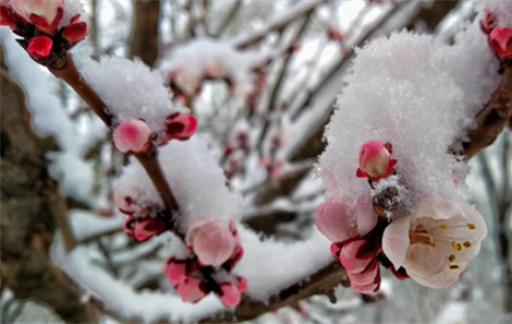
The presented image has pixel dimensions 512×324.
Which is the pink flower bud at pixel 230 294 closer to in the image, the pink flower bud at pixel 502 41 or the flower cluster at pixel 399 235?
the flower cluster at pixel 399 235

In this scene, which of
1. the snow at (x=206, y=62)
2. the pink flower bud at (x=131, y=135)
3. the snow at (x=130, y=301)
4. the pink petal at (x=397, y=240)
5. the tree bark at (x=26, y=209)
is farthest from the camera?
the snow at (x=206, y=62)

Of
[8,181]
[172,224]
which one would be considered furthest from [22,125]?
[172,224]

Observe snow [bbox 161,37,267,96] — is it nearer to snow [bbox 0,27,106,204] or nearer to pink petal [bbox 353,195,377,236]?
snow [bbox 0,27,106,204]

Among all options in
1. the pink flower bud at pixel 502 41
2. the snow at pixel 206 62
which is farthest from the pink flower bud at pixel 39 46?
the snow at pixel 206 62

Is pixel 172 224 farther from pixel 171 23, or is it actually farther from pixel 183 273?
pixel 171 23

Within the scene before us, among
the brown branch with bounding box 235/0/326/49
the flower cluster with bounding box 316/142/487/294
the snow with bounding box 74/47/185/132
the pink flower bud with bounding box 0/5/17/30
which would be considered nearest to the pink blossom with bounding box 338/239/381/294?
the flower cluster with bounding box 316/142/487/294

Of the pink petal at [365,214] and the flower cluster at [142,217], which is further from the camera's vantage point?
the flower cluster at [142,217]
